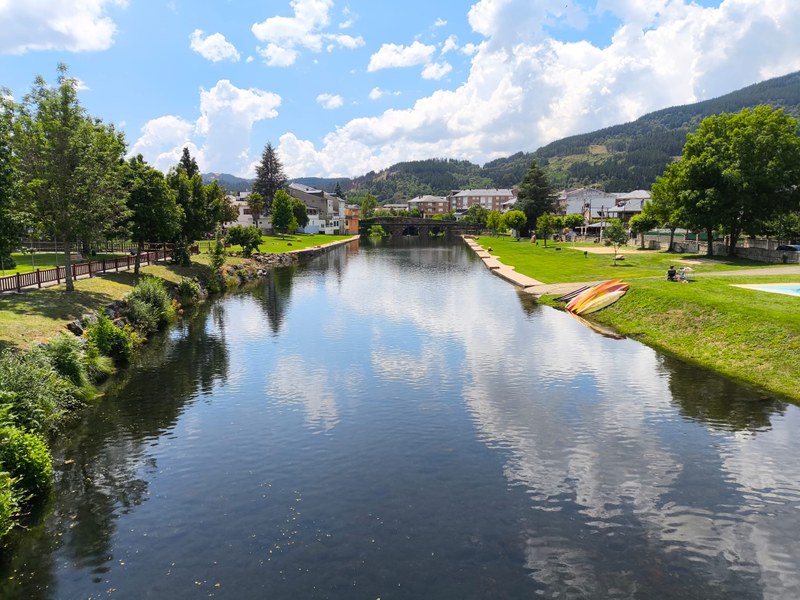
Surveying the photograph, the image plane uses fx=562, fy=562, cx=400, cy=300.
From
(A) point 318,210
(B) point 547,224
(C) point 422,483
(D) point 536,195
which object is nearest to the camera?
(C) point 422,483

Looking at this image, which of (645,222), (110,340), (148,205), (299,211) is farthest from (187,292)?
(299,211)

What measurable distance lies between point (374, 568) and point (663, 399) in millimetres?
15816

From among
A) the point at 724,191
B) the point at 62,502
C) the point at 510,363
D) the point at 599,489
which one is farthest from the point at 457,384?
the point at 724,191

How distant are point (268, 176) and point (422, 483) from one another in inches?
6195

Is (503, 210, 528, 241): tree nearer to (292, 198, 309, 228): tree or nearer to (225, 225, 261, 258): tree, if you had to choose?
(292, 198, 309, 228): tree

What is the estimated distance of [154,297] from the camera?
38.4m

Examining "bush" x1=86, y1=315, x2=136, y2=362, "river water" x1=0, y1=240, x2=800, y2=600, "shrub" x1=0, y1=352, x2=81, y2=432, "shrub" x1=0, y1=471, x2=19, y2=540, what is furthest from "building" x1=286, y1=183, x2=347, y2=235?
"shrub" x1=0, y1=471, x2=19, y2=540

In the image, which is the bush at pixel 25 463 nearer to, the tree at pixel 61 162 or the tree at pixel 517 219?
the tree at pixel 61 162

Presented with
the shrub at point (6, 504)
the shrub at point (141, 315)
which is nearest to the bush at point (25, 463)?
the shrub at point (6, 504)

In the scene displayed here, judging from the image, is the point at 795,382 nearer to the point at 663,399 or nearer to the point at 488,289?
the point at 663,399

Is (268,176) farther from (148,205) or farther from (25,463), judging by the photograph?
(25,463)

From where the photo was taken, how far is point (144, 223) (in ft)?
159

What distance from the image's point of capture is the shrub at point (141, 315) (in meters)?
35.1

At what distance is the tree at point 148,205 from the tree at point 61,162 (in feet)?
31.1
